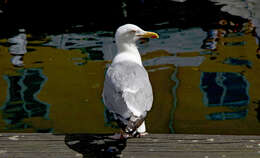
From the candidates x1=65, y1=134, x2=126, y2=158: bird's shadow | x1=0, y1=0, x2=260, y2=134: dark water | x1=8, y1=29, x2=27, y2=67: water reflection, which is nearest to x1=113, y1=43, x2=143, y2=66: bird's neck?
x1=65, y1=134, x2=126, y2=158: bird's shadow

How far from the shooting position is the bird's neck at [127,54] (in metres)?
2.76

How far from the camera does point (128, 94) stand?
225cm

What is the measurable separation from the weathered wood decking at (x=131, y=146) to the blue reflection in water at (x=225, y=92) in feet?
9.60

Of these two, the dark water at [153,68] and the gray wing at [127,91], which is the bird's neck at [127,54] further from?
the dark water at [153,68]

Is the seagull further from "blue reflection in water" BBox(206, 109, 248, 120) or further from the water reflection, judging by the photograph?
the water reflection

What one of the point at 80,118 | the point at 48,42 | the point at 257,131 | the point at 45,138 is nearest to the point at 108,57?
the point at 48,42

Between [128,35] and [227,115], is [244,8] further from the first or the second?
[128,35]

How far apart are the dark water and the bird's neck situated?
1951 millimetres

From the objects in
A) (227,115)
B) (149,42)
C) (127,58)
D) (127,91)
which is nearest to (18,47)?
(149,42)

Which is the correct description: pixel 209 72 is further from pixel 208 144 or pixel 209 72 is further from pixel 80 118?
pixel 208 144

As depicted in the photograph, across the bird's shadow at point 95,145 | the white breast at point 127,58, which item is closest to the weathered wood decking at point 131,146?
the bird's shadow at point 95,145

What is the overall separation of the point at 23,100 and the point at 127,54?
3283mm

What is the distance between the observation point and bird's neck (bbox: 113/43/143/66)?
9.07 feet

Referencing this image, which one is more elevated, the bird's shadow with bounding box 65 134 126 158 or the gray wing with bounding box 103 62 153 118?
the gray wing with bounding box 103 62 153 118
